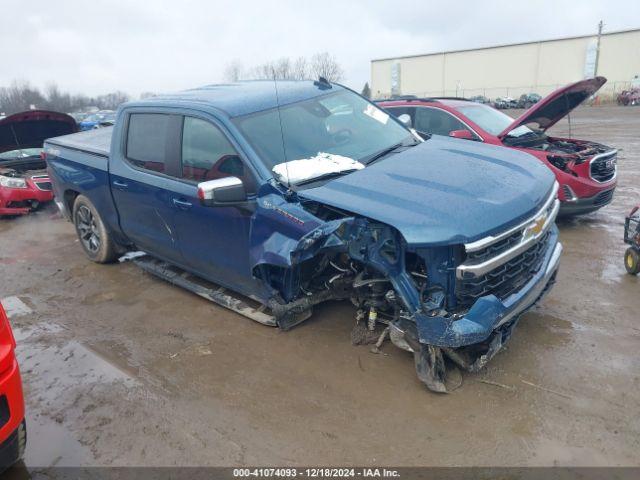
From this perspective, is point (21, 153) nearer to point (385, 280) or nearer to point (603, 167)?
point (385, 280)

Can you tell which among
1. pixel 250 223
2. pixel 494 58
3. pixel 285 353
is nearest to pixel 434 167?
pixel 250 223

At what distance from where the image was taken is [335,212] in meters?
3.19

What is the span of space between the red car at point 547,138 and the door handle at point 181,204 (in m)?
2.59

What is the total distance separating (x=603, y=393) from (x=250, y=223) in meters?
2.59

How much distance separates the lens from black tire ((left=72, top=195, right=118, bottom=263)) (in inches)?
219

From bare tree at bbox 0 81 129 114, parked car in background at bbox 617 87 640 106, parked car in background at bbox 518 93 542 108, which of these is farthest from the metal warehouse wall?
bare tree at bbox 0 81 129 114

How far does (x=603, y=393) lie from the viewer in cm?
299

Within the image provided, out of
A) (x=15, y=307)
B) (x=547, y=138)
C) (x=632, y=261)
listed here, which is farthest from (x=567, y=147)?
(x=15, y=307)

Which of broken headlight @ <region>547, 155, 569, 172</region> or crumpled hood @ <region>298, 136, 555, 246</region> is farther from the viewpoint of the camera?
broken headlight @ <region>547, 155, 569, 172</region>

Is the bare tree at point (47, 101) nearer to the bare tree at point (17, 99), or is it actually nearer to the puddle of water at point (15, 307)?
the bare tree at point (17, 99)

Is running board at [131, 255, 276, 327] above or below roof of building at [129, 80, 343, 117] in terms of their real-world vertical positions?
below

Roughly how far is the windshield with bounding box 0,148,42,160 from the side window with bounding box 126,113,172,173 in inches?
223

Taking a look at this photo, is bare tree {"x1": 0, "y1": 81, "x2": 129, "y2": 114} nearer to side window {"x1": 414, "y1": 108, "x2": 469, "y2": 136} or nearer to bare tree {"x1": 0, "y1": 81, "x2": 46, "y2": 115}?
bare tree {"x1": 0, "y1": 81, "x2": 46, "y2": 115}

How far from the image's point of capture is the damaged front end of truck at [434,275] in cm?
283
